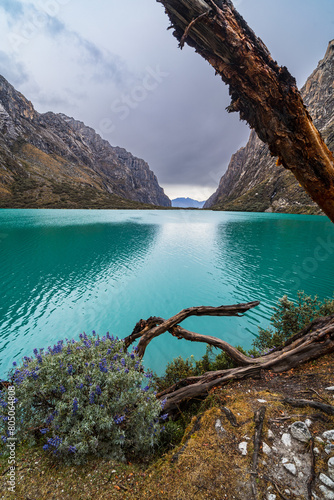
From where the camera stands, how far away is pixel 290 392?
391 cm

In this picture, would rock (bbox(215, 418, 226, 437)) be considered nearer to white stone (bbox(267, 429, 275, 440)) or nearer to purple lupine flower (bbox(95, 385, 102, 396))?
white stone (bbox(267, 429, 275, 440))

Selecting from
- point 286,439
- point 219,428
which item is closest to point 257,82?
point 286,439

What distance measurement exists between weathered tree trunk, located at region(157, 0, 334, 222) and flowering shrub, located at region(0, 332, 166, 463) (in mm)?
5159

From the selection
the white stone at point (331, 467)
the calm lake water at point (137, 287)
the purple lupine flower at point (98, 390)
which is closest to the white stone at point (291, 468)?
the white stone at point (331, 467)

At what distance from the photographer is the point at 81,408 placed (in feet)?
10.5

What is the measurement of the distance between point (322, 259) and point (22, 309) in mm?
37141

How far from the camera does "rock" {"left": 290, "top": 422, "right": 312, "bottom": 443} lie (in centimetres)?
275

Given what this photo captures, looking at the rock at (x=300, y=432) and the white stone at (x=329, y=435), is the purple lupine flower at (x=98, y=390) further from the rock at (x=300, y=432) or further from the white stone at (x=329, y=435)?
the white stone at (x=329, y=435)

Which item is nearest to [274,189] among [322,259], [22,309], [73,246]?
[322,259]

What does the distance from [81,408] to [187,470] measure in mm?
1770

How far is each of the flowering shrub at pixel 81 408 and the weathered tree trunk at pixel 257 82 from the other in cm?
516

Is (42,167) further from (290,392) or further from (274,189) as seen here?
(290,392)

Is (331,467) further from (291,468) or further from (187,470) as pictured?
(187,470)

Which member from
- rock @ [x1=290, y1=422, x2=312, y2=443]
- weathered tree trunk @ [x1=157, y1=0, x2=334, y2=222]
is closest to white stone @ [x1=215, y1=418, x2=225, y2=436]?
rock @ [x1=290, y1=422, x2=312, y2=443]
